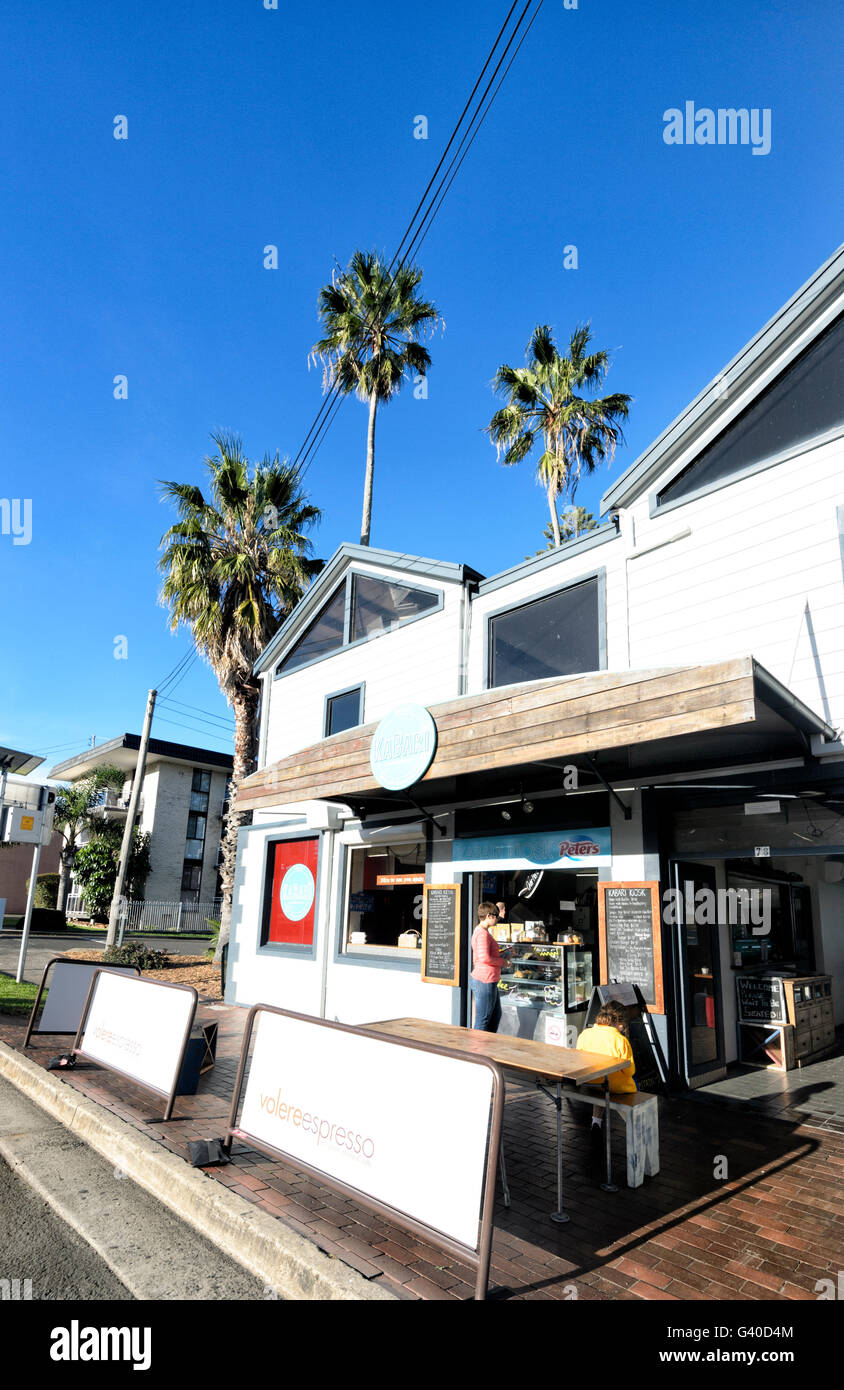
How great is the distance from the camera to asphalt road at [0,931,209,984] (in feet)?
55.3

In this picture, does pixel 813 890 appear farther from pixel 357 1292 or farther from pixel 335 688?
pixel 357 1292

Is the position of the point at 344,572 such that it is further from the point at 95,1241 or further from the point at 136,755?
the point at 136,755

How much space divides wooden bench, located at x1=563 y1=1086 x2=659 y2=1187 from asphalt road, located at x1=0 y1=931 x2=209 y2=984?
13.0m

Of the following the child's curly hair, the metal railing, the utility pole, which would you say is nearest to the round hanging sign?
the child's curly hair

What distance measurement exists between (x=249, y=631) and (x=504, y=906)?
415 inches

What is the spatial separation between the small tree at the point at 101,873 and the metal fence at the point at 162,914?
0.79 m

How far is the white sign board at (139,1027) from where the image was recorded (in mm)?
5820

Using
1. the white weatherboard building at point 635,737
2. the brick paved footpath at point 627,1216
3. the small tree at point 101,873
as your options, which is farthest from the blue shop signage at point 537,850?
the small tree at point 101,873

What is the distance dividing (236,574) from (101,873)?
20152 millimetres

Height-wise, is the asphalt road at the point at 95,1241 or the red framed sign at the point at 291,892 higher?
the red framed sign at the point at 291,892

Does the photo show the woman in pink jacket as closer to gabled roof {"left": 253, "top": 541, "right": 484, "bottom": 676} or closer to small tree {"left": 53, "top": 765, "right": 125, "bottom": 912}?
gabled roof {"left": 253, "top": 541, "right": 484, "bottom": 676}

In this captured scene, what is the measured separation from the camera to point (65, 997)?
816cm

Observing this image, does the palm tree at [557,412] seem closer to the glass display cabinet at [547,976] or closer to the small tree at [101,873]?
the glass display cabinet at [547,976]

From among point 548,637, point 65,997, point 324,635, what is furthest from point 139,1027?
point 324,635
